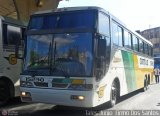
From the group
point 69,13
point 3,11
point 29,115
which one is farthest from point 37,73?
point 3,11

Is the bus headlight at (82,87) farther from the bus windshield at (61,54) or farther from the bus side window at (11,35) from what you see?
the bus side window at (11,35)

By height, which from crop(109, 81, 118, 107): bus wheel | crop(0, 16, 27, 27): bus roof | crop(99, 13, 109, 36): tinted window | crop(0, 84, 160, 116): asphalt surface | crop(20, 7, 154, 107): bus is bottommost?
crop(0, 84, 160, 116): asphalt surface

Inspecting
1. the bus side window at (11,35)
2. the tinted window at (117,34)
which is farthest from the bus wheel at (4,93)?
the tinted window at (117,34)

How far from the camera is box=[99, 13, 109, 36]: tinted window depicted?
1041 cm

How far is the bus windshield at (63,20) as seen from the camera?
1012cm

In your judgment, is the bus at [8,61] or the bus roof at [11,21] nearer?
the bus at [8,61]

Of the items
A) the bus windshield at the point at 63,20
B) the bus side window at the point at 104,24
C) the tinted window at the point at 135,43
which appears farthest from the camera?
the tinted window at the point at 135,43

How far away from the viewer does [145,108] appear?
12.2m

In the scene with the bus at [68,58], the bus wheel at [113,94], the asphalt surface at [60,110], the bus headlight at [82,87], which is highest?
the bus at [68,58]

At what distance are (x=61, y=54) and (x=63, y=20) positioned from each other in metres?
1.09

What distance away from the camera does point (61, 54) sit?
393 inches

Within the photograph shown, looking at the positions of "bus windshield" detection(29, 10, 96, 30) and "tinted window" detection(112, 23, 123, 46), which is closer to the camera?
"bus windshield" detection(29, 10, 96, 30)

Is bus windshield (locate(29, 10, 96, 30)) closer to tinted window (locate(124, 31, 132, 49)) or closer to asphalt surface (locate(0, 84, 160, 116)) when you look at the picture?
asphalt surface (locate(0, 84, 160, 116))

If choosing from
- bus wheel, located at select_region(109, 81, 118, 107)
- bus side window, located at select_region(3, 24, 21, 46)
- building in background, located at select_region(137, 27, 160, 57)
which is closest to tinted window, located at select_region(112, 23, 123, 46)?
bus wheel, located at select_region(109, 81, 118, 107)
